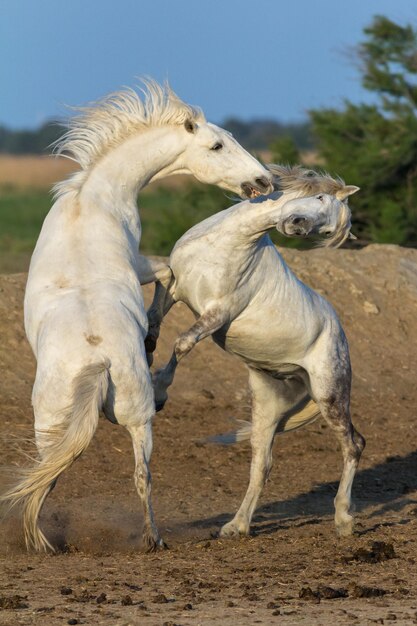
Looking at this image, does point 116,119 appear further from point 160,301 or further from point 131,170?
point 160,301

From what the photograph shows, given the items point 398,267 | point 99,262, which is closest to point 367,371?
point 398,267

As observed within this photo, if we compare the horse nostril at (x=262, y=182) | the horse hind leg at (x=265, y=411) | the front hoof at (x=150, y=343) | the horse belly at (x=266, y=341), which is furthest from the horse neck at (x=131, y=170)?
the horse hind leg at (x=265, y=411)

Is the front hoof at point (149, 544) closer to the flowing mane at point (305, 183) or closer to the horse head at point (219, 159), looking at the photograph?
the horse head at point (219, 159)

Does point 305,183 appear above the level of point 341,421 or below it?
above

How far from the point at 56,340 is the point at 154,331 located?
50.2 inches

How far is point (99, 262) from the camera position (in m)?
6.62

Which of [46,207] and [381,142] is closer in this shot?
[381,142]

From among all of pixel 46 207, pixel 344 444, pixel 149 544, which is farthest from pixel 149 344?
A: pixel 46 207

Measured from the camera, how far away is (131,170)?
7.26 m

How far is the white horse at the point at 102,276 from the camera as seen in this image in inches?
244

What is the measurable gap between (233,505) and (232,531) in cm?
106

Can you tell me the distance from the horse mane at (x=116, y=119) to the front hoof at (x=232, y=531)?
2414 mm

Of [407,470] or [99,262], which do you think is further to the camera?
[407,470]

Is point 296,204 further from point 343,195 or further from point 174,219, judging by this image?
point 174,219
